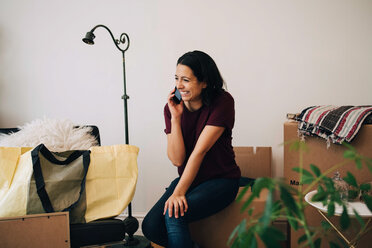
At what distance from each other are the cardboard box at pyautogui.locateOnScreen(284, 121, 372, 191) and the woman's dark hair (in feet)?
1.68

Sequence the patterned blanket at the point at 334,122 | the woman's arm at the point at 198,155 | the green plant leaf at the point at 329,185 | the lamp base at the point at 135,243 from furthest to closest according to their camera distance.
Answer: the lamp base at the point at 135,243 < the patterned blanket at the point at 334,122 < the woman's arm at the point at 198,155 < the green plant leaf at the point at 329,185

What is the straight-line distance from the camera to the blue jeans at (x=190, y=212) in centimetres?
129

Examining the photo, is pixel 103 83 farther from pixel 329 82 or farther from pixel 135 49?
pixel 329 82

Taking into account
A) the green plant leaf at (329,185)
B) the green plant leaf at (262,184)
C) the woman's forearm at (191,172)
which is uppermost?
the green plant leaf at (262,184)

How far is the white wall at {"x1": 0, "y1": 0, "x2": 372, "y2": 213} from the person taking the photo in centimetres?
201

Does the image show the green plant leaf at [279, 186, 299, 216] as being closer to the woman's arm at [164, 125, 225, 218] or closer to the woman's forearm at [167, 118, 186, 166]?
the woman's arm at [164, 125, 225, 218]

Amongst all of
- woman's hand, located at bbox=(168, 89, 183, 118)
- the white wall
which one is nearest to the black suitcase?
woman's hand, located at bbox=(168, 89, 183, 118)

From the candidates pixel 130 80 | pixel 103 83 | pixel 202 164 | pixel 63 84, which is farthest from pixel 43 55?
pixel 202 164

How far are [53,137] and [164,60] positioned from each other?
0.99 m

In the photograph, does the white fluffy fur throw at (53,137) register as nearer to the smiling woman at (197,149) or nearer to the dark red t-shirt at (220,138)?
the smiling woman at (197,149)

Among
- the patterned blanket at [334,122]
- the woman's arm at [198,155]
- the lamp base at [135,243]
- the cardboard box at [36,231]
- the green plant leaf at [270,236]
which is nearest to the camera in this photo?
the green plant leaf at [270,236]

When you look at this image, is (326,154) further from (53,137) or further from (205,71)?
(53,137)

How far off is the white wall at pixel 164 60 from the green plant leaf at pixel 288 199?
1.69 m

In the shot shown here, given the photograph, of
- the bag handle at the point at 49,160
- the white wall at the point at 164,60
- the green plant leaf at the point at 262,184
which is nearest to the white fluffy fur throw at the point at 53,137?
the bag handle at the point at 49,160
